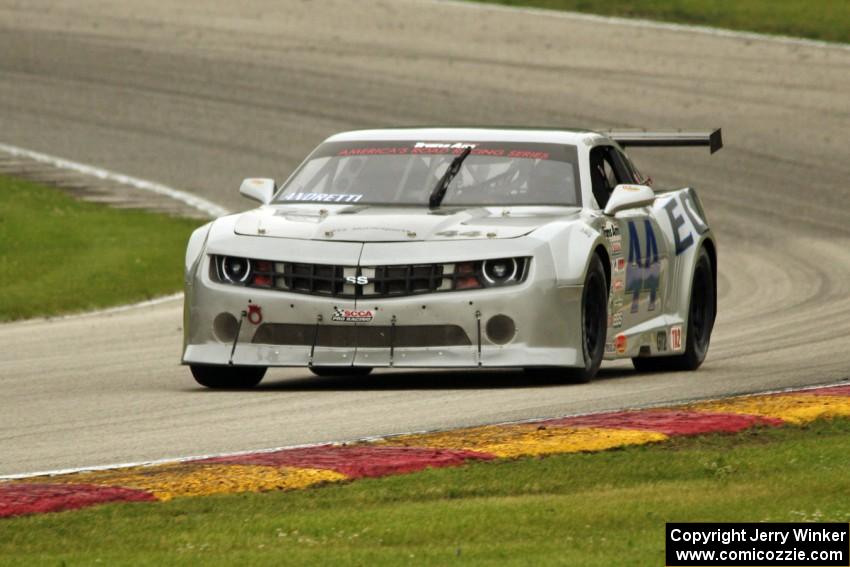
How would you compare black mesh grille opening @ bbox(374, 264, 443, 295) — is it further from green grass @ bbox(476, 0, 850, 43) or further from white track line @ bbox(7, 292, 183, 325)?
green grass @ bbox(476, 0, 850, 43)

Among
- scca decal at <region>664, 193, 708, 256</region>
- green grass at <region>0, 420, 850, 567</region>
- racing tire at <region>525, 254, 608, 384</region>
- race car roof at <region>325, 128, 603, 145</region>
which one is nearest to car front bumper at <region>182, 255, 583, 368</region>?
racing tire at <region>525, 254, 608, 384</region>

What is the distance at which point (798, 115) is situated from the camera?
30.0 meters

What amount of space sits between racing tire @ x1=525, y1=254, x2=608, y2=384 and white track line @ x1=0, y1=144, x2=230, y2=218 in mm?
13184

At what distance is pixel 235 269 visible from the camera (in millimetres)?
10625

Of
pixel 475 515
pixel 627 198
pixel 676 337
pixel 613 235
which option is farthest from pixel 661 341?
pixel 475 515

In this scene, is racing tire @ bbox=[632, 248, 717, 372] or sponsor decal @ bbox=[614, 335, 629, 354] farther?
racing tire @ bbox=[632, 248, 717, 372]

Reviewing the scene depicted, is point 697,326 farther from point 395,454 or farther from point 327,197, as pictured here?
point 395,454

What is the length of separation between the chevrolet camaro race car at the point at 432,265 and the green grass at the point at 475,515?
2.46 metres

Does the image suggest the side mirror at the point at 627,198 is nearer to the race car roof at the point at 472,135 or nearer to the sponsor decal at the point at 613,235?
the sponsor decal at the point at 613,235

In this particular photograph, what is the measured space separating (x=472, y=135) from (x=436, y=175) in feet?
1.69

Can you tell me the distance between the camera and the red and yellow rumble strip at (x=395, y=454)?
274 inches

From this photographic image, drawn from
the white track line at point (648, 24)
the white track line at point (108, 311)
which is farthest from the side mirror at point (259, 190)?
the white track line at point (648, 24)

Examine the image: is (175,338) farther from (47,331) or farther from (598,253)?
(598,253)

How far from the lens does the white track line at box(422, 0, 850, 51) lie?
3412 cm
